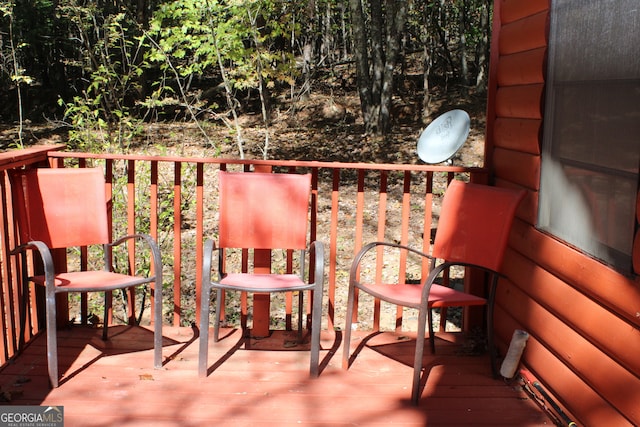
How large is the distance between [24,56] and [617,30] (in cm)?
1608

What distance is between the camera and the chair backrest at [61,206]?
3.47 metres

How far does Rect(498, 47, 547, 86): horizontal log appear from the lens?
10.4 feet

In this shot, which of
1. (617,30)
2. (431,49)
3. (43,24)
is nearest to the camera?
(617,30)

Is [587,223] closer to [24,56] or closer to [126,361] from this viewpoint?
[126,361]

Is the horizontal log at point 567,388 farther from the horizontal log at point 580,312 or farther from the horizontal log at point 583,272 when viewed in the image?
the horizontal log at point 583,272

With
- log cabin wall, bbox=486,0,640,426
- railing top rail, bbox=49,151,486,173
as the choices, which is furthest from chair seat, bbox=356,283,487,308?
railing top rail, bbox=49,151,486,173

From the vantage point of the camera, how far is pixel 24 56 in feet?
53.2

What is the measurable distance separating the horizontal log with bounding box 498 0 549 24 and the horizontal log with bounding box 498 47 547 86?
18 cm

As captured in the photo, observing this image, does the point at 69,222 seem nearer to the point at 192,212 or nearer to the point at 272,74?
the point at 272,74

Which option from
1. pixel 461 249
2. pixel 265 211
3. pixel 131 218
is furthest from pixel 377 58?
pixel 461 249

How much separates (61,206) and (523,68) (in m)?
2.41

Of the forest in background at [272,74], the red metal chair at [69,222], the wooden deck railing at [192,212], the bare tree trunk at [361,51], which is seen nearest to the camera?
the red metal chair at [69,222]

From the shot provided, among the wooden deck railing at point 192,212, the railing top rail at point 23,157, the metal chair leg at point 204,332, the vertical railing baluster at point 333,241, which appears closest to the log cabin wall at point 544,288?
the wooden deck railing at point 192,212

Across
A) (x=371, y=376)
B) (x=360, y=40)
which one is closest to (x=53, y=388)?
(x=371, y=376)
